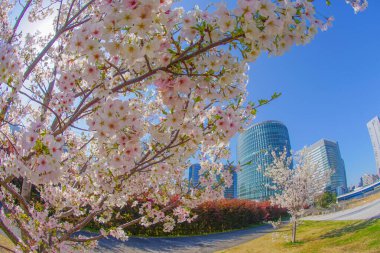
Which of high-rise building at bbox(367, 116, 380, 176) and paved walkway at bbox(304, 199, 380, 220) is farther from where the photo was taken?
high-rise building at bbox(367, 116, 380, 176)

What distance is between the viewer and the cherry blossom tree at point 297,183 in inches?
Result: 592

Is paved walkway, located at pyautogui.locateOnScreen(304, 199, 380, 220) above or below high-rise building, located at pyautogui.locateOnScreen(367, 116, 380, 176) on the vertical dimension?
below

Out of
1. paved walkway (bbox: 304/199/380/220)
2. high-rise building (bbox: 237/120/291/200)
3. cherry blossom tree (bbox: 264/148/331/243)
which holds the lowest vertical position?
paved walkway (bbox: 304/199/380/220)

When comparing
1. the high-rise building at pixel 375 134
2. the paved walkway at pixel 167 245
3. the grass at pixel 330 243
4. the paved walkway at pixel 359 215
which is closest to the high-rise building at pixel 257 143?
the high-rise building at pixel 375 134

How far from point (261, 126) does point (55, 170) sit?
158 meters

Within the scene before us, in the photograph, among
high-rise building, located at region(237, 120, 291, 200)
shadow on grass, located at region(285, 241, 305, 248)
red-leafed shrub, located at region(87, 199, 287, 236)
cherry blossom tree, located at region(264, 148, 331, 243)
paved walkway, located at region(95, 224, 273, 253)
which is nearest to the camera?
paved walkway, located at region(95, 224, 273, 253)

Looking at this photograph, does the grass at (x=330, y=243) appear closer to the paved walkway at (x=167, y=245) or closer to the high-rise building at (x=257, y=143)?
the paved walkway at (x=167, y=245)

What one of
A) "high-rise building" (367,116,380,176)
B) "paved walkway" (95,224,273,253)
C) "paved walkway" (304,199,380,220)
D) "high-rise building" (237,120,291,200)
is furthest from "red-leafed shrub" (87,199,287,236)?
"high-rise building" (367,116,380,176)

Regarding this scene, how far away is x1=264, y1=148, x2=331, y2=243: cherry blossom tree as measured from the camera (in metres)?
15.0

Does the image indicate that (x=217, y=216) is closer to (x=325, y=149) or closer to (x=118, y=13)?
(x=118, y=13)

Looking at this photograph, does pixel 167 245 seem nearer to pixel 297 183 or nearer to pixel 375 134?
pixel 297 183

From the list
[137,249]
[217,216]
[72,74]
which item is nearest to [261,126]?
[217,216]

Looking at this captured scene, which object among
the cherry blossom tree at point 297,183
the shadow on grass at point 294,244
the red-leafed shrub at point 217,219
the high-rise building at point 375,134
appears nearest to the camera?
the shadow on grass at point 294,244

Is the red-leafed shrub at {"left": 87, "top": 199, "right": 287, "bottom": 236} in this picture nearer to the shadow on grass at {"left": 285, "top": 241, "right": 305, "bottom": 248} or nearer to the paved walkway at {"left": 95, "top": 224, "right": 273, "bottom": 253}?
the paved walkway at {"left": 95, "top": 224, "right": 273, "bottom": 253}
